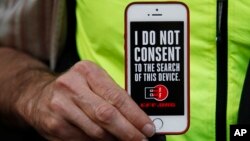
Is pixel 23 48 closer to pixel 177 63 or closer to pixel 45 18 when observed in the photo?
pixel 45 18

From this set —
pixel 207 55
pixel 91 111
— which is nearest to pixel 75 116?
pixel 91 111

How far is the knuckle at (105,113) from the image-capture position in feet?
2.58

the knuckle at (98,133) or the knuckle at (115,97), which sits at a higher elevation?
the knuckle at (115,97)

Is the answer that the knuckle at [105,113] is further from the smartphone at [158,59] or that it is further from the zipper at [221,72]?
the zipper at [221,72]

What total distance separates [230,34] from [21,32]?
0.37 meters

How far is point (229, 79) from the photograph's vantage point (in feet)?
2.86

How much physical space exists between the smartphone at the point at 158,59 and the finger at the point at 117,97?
29mm

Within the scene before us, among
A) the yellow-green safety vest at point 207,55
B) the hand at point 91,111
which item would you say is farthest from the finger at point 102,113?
the yellow-green safety vest at point 207,55

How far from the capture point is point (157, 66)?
31.9 inches

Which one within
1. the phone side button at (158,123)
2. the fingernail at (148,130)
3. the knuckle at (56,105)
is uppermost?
the knuckle at (56,105)

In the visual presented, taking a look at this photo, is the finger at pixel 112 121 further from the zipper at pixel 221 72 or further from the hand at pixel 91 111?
the zipper at pixel 221 72

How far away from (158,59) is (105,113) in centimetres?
9

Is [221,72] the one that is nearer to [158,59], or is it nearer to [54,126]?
[158,59]

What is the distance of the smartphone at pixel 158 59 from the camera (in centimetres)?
81
